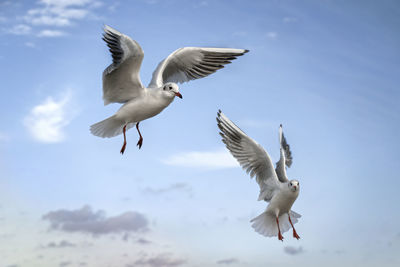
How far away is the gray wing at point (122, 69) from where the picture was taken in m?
8.57

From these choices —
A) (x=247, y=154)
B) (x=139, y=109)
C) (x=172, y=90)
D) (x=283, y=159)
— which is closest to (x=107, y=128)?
(x=139, y=109)

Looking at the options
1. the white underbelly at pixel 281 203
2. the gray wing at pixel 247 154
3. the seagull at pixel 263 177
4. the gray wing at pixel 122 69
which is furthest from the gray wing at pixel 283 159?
the gray wing at pixel 122 69

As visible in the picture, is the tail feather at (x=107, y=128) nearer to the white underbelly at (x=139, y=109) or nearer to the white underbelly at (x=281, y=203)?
the white underbelly at (x=139, y=109)

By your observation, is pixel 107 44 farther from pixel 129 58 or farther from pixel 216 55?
pixel 216 55

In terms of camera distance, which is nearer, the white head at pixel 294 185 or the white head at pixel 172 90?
the white head at pixel 172 90

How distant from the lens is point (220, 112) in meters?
10.5

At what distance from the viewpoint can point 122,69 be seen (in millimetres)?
8742

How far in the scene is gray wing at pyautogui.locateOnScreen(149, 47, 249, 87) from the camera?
10180 mm

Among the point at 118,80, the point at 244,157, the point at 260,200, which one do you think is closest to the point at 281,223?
the point at 260,200

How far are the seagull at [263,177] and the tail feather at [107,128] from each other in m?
2.05

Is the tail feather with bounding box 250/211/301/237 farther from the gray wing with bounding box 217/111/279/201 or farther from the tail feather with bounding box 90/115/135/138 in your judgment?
the tail feather with bounding box 90/115/135/138

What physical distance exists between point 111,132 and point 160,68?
60.1 inches

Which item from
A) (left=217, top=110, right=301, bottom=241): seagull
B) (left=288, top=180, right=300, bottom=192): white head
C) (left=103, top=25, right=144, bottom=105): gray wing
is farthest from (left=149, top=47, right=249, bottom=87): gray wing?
(left=288, top=180, right=300, bottom=192): white head

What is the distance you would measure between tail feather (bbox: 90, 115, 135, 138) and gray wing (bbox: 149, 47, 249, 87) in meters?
1.34
